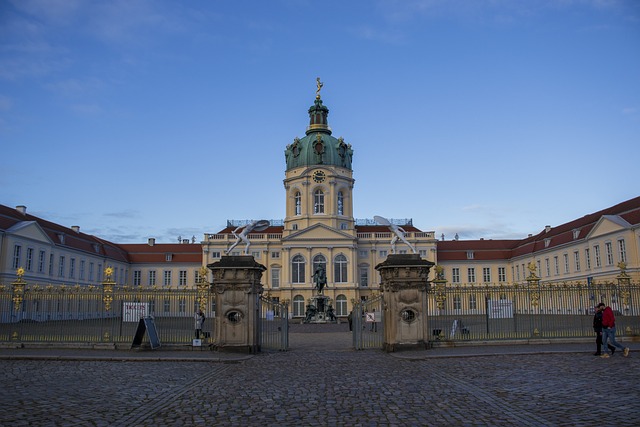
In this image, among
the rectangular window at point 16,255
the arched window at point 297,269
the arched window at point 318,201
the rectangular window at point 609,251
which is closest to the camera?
the rectangular window at point 16,255

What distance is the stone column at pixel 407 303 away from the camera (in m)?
19.3

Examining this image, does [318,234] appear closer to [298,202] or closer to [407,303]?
[298,202]

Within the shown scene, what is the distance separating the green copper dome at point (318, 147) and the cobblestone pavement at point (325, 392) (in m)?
59.8

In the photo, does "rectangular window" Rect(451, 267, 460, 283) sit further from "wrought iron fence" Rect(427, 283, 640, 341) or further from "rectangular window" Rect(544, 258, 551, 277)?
"wrought iron fence" Rect(427, 283, 640, 341)

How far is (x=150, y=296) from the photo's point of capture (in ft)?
70.3

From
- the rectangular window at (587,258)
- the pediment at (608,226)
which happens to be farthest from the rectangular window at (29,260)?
the rectangular window at (587,258)

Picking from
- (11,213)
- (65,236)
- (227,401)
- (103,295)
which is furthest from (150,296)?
(65,236)

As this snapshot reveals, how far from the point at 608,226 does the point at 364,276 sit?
30.6 meters

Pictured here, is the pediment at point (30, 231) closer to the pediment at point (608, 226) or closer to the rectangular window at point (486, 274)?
the pediment at point (608, 226)

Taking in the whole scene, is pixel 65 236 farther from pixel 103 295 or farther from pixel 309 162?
pixel 103 295

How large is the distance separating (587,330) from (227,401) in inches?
650

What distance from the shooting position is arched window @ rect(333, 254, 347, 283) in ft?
236

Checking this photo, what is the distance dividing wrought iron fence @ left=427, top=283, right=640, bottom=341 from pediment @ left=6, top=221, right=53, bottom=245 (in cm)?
4214

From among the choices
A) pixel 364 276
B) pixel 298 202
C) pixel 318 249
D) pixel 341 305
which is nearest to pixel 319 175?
pixel 298 202
